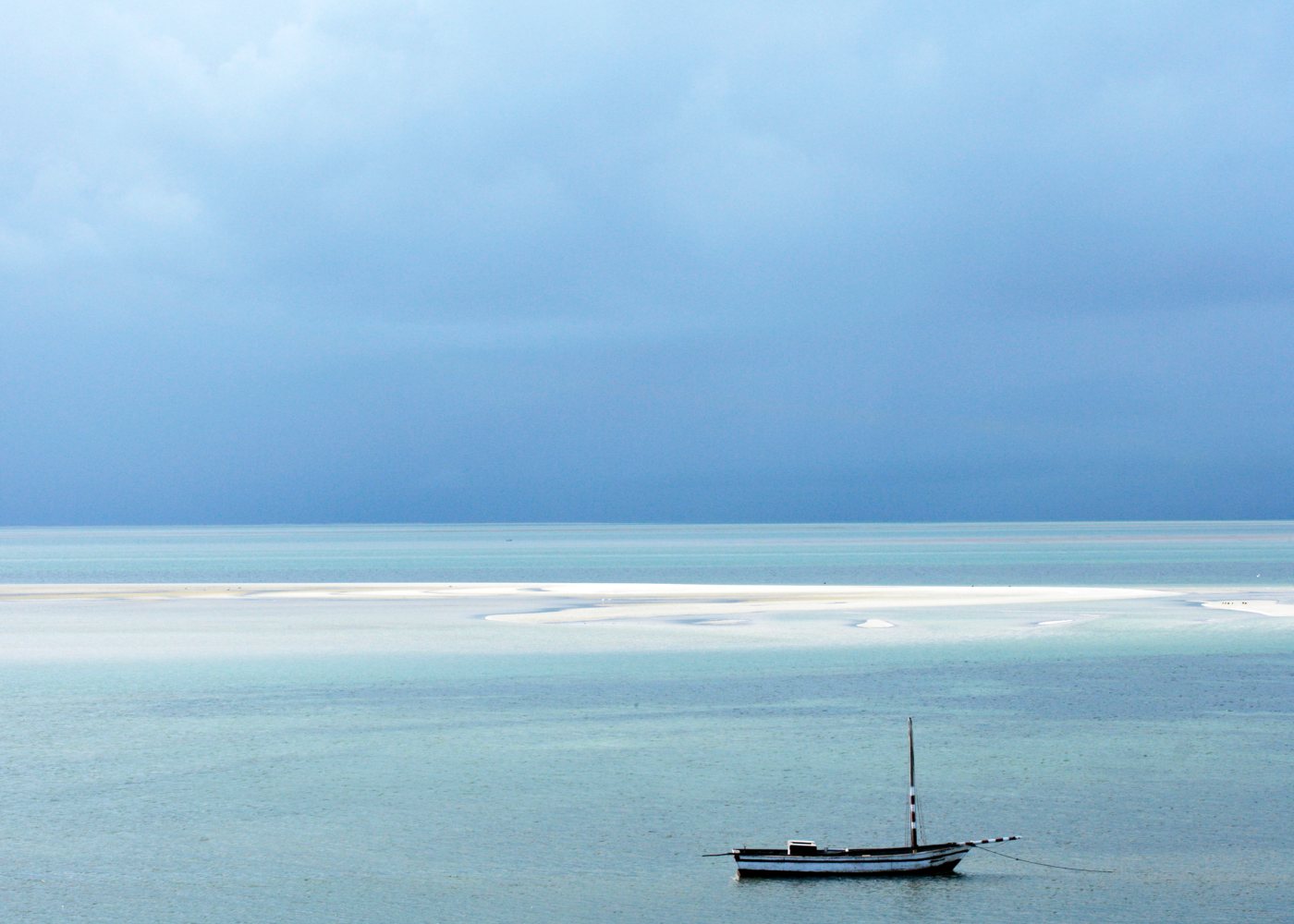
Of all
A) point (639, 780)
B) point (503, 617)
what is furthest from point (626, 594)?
point (639, 780)

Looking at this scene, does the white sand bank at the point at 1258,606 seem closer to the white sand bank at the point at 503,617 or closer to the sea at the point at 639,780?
the white sand bank at the point at 503,617

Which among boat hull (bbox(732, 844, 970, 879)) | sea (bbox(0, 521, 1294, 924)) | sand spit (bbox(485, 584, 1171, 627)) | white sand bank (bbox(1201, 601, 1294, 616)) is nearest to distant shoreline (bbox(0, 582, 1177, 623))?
sand spit (bbox(485, 584, 1171, 627))

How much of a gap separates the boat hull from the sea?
0.22 m

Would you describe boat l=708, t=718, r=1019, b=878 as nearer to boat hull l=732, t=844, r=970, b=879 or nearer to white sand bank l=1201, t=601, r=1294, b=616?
boat hull l=732, t=844, r=970, b=879

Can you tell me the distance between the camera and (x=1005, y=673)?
45281mm

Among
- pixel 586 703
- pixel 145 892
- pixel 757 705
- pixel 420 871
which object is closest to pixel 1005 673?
pixel 757 705

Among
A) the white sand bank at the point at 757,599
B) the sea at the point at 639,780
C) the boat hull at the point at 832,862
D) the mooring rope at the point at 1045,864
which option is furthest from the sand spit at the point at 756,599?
the boat hull at the point at 832,862

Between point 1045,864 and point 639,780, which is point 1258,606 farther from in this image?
point 1045,864

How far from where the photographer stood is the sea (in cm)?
2153

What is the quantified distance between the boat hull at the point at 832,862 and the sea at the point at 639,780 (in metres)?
0.22

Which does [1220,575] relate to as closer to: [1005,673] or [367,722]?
[1005,673]

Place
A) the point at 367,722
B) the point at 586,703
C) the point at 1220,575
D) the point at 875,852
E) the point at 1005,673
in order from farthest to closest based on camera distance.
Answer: the point at 1220,575, the point at 1005,673, the point at 586,703, the point at 367,722, the point at 875,852

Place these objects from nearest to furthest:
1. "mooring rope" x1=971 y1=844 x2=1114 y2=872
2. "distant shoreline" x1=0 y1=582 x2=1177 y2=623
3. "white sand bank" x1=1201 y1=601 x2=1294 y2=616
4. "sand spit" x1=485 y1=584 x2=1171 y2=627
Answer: "mooring rope" x1=971 y1=844 x2=1114 y2=872, "white sand bank" x1=1201 y1=601 x2=1294 y2=616, "sand spit" x1=485 y1=584 x2=1171 y2=627, "distant shoreline" x1=0 y1=582 x2=1177 y2=623

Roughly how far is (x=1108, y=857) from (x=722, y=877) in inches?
249
